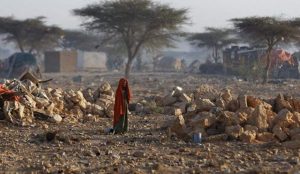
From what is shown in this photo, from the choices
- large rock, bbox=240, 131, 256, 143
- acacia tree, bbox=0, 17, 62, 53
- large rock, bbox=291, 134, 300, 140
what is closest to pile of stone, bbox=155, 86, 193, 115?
large rock, bbox=240, 131, 256, 143

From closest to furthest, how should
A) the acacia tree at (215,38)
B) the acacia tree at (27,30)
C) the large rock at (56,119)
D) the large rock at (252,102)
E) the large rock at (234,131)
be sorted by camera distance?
1. the large rock at (234,131)
2. the large rock at (252,102)
3. the large rock at (56,119)
4. the acacia tree at (27,30)
5. the acacia tree at (215,38)

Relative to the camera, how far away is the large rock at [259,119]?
984 centimetres

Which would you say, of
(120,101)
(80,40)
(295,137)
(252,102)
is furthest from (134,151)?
(80,40)

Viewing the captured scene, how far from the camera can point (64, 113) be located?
13.1 m

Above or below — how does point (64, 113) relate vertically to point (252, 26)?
below

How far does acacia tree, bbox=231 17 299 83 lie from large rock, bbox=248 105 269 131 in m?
17.4

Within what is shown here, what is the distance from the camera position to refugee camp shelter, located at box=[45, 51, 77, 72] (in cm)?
3969

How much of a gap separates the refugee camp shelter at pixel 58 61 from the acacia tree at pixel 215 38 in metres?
10.8

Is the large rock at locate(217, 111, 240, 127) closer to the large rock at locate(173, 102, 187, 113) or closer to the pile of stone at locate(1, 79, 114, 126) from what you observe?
the large rock at locate(173, 102, 187, 113)

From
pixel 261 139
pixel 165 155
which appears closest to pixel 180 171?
pixel 165 155

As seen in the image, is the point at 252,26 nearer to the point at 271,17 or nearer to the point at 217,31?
the point at 271,17

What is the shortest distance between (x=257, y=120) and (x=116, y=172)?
3470mm

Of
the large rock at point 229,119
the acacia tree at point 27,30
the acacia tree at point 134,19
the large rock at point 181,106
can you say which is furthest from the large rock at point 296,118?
the acacia tree at point 27,30

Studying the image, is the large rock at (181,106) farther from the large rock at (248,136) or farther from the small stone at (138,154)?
the small stone at (138,154)
